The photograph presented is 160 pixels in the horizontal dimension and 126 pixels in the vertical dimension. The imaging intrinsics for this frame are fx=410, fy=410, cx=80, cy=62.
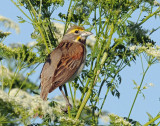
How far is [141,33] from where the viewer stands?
258 inches

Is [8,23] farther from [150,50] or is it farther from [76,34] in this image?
[150,50]

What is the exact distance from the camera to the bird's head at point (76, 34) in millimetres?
7520

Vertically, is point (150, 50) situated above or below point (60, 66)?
above

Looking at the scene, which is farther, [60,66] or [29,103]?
[60,66]

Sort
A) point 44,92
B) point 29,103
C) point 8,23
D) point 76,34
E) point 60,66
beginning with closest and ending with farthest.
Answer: point 29,103 < point 44,92 < point 60,66 < point 76,34 < point 8,23

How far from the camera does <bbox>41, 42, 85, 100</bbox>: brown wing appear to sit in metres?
6.87

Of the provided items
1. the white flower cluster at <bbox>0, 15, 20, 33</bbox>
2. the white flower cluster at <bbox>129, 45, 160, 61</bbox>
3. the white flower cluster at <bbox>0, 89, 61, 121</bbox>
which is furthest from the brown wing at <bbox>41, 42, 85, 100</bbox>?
the white flower cluster at <bbox>0, 15, 20, 33</bbox>

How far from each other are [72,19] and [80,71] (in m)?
0.91

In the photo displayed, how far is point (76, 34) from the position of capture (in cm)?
785

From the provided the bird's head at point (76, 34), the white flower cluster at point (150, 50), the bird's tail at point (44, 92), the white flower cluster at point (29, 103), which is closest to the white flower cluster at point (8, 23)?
the bird's head at point (76, 34)

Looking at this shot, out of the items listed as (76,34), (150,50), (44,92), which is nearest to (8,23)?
(76,34)

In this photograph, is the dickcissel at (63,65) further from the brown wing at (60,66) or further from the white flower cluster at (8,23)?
the white flower cluster at (8,23)

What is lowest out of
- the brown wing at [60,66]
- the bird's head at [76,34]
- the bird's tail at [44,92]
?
the bird's tail at [44,92]

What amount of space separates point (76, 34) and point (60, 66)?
0.96m
